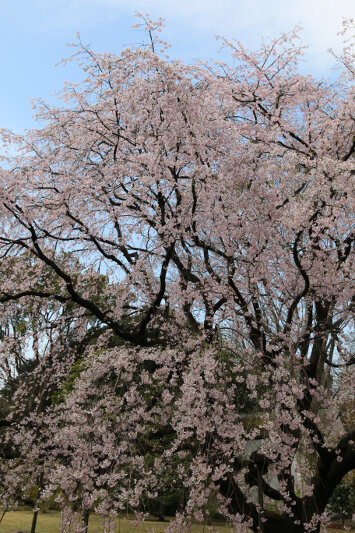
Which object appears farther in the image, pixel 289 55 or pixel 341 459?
pixel 289 55

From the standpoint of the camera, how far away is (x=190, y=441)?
625 cm

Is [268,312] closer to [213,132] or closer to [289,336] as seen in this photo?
[289,336]

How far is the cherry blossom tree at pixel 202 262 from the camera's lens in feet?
18.2

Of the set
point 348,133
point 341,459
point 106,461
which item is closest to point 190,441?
point 106,461

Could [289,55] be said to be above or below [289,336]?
above

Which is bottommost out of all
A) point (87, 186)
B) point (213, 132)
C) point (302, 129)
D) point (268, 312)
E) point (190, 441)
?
point (190, 441)

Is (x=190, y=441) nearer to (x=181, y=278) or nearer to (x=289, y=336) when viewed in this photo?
(x=289, y=336)

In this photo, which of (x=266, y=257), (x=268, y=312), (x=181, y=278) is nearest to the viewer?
(x=266, y=257)

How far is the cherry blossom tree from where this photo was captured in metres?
5.55

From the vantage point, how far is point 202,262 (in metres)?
7.57

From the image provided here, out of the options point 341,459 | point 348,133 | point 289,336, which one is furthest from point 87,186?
point 341,459

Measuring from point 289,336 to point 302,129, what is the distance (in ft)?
12.4

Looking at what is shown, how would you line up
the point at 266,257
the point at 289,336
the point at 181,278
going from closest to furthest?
1. the point at 289,336
2. the point at 266,257
3. the point at 181,278

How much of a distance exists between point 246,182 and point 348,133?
5.26 feet
